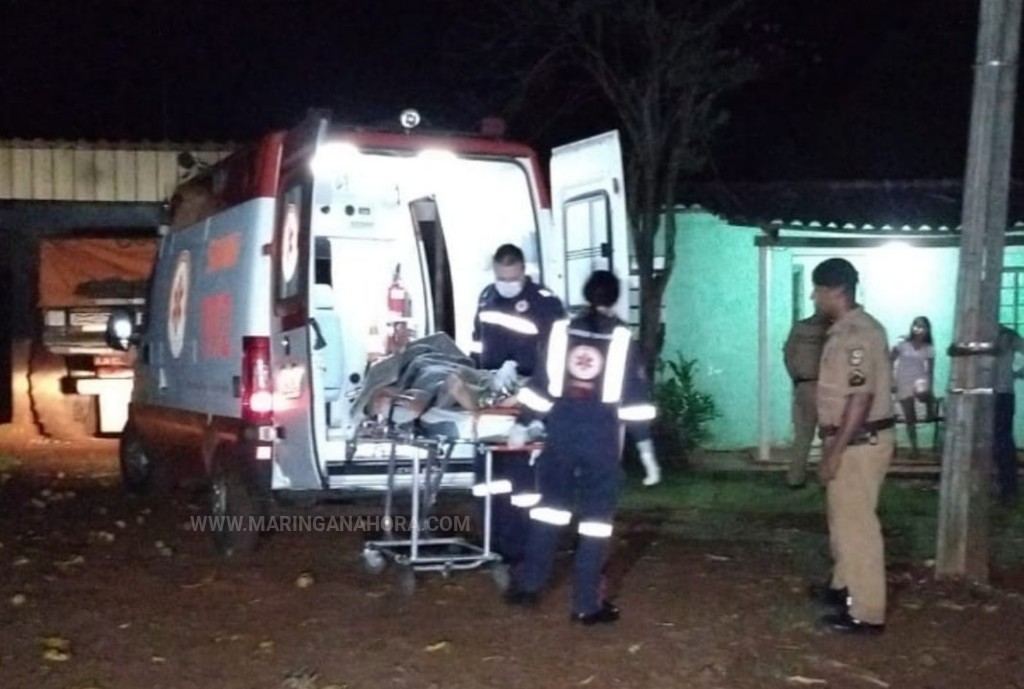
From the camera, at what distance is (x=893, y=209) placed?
16.0m

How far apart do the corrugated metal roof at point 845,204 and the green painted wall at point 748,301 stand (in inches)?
11.7

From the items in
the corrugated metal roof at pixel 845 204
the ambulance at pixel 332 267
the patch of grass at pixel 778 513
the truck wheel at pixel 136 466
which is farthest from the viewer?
the corrugated metal roof at pixel 845 204

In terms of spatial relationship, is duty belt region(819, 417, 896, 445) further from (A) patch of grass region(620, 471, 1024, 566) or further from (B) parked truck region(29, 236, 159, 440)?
(B) parked truck region(29, 236, 159, 440)

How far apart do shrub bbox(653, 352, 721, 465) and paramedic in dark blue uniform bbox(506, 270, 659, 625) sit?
6.95 meters

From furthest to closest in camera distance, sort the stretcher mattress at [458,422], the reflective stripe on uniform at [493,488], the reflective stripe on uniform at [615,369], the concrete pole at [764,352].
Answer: the concrete pole at [764,352], the reflective stripe on uniform at [493,488], the stretcher mattress at [458,422], the reflective stripe on uniform at [615,369]

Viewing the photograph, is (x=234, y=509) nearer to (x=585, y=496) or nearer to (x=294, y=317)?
(x=294, y=317)

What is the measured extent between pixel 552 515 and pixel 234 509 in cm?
232

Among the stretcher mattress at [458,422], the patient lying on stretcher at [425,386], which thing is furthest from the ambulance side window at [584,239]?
the stretcher mattress at [458,422]

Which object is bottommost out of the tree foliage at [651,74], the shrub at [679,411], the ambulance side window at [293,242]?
the shrub at [679,411]

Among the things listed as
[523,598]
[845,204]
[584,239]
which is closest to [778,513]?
[584,239]

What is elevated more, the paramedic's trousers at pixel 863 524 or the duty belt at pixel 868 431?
the duty belt at pixel 868 431

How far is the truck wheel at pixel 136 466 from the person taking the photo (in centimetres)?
1234

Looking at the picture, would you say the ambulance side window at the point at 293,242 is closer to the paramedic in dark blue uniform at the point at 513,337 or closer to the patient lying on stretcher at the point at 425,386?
the patient lying on stretcher at the point at 425,386

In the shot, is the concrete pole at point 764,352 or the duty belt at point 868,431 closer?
the duty belt at point 868,431
